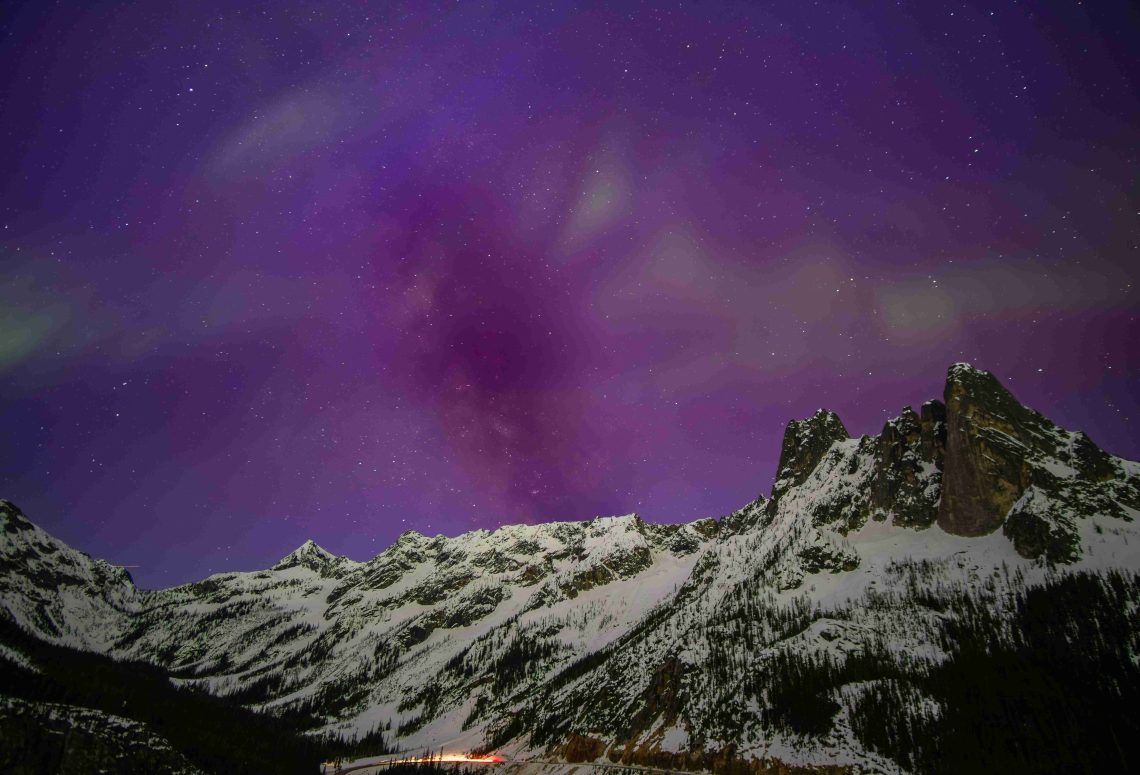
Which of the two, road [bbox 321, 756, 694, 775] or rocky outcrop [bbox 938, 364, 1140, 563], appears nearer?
road [bbox 321, 756, 694, 775]

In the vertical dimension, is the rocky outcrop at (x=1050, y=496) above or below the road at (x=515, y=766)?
above

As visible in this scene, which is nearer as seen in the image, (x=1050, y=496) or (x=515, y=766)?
(x=515, y=766)

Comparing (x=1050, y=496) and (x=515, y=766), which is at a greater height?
(x=1050, y=496)

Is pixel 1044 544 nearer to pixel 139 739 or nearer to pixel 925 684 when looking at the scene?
pixel 925 684

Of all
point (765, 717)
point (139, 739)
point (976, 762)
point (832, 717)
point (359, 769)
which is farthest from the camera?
point (359, 769)

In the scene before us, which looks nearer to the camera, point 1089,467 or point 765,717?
point 765,717

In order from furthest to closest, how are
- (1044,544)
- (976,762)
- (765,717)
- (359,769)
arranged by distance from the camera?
(359,769)
(1044,544)
(765,717)
(976,762)

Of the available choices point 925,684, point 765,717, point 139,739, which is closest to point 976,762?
point 925,684

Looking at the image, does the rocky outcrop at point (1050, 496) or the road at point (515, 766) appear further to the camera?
the rocky outcrop at point (1050, 496)

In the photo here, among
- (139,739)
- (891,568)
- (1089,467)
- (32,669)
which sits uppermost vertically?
(1089,467)

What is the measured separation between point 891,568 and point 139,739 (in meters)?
202

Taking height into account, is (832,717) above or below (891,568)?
below

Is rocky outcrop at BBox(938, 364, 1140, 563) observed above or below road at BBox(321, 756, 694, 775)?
above

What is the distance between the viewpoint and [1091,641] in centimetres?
12400
